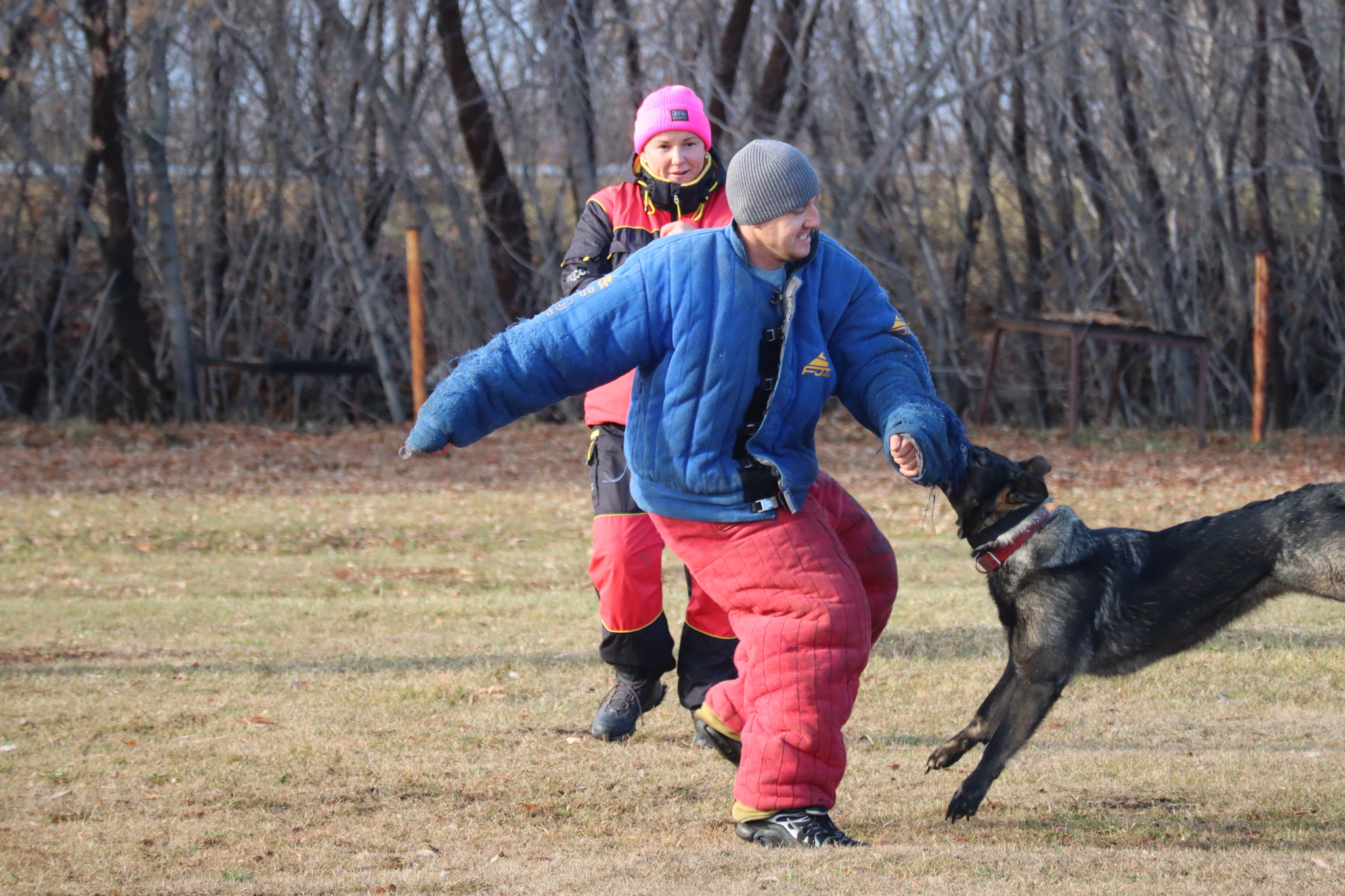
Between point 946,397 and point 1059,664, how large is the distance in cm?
1420

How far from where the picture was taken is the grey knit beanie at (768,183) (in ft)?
10.6

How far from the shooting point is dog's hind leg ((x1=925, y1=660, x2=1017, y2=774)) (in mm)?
4047

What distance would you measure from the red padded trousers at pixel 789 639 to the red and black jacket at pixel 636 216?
1200 mm

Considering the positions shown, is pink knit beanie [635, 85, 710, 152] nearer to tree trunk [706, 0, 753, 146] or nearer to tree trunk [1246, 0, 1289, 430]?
tree trunk [706, 0, 753, 146]

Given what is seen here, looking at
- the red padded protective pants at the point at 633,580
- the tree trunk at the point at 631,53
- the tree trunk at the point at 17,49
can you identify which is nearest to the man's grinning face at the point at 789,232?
the red padded protective pants at the point at 633,580

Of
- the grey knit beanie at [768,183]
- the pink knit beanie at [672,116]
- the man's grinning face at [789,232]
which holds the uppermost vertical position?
the pink knit beanie at [672,116]

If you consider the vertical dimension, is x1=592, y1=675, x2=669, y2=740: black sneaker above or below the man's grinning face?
below

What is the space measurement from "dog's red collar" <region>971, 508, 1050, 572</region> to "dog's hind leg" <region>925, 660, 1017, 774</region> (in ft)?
1.04

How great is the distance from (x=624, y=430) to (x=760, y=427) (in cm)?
103

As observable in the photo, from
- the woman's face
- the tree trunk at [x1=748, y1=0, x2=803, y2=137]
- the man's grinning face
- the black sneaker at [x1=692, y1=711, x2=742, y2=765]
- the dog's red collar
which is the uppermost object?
the tree trunk at [x1=748, y1=0, x2=803, y2=137]

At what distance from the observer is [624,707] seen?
4.58 metres

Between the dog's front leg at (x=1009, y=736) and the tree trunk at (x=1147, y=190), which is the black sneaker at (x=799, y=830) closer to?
the dog's front leg at (x=1009, y=736)

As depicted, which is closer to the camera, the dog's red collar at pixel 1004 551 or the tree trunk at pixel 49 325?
the dog's red collar at pixel 1004 551

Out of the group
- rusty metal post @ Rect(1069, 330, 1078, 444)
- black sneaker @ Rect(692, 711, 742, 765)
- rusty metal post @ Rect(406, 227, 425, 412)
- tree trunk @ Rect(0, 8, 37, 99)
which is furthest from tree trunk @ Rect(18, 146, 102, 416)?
black sneaker @ Rect(692, 711, 742, 765)
